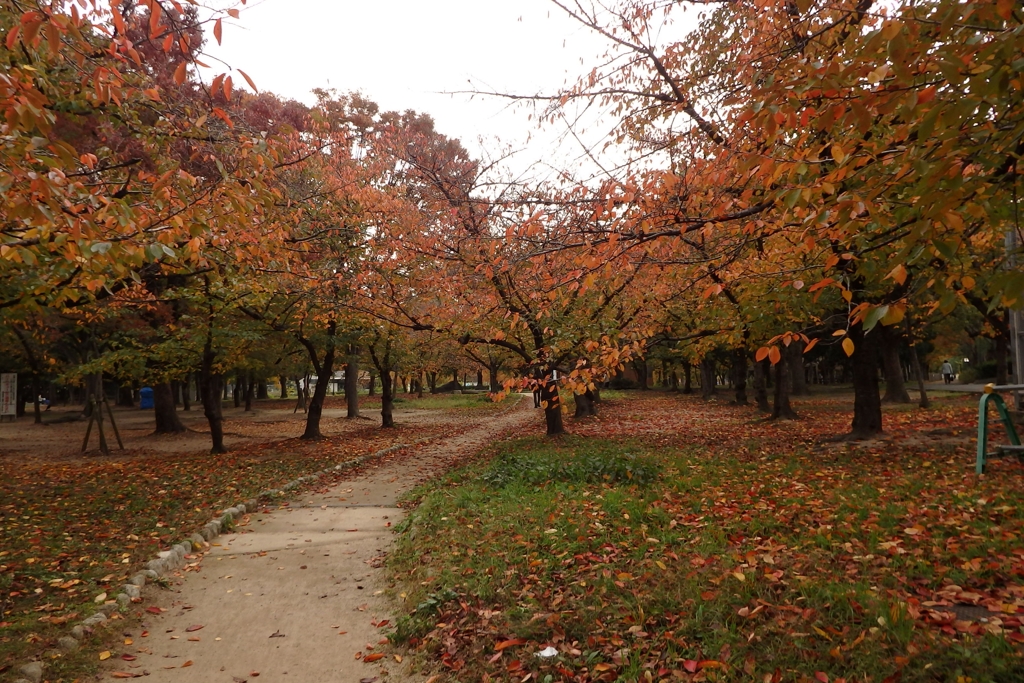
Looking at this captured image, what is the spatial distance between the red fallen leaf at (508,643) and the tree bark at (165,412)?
68.1 feet

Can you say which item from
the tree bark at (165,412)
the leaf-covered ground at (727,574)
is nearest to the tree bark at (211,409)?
the tree bark at (165,412)

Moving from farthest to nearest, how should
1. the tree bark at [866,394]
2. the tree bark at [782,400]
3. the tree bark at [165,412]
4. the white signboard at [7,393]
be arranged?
the tree bark at [165,412]
the white signboard at [7,393]
the tree bark at [782,400]
the tree bark at [866,394]

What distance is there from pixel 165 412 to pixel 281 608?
1931 cm

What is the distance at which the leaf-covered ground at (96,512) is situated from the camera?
4836 millimetres

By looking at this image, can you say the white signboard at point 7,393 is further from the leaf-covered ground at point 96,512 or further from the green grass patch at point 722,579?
the green grass patch at point 722,579

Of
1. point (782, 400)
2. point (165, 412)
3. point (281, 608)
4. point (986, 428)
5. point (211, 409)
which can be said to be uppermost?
point (211, 409)

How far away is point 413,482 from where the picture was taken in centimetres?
1076

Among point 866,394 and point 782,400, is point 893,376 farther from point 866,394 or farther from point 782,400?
point 866,394

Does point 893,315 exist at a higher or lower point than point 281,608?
higher

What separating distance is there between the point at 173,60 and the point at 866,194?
1076cm

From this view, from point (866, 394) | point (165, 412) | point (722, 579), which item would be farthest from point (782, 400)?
point (165, 412)

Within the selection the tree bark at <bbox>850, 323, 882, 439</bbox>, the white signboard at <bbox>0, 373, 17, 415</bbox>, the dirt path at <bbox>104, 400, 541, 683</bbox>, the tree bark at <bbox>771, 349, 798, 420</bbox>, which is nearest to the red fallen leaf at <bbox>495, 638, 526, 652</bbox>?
the dirt path at <bbox>104, 400, 541, 683</bbox>

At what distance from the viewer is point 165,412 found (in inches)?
846

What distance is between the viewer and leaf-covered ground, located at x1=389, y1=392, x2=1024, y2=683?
3412 mm
